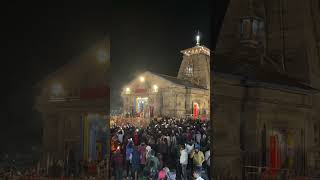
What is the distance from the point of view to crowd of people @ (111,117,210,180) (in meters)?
3.76

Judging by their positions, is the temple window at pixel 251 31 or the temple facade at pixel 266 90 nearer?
the temple facade at pixel 266 90

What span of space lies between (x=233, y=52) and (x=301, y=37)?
977 mm

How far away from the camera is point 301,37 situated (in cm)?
471

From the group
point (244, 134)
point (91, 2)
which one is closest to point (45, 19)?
point (91, 2)

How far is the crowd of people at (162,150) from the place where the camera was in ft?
12.3

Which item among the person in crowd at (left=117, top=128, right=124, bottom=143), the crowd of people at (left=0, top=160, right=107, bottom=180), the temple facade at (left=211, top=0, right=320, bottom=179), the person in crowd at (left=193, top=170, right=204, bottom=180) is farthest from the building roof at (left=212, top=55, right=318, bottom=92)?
the crowd of people at (left=0, top=160, right=107, bottom=180)

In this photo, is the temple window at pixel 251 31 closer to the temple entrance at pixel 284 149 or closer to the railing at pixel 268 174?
the temple entrance at pixel 284 149

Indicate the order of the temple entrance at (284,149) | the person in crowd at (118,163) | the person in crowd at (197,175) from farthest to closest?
the temple entrance at (284,149) → the person in crowd at (118,163) → the person in crowd at (197,175)

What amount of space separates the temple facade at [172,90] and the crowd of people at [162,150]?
12 cm

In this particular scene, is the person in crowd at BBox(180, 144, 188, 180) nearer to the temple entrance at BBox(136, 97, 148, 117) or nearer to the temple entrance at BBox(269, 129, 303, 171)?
the temple entrance at BBox(136, 97, 148, 117)

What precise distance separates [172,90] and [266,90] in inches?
43.7

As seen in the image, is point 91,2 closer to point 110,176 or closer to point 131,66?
point 131,66

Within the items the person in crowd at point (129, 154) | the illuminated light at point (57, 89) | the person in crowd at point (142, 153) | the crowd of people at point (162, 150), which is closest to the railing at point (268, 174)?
the crowd of people at point (162, 150)

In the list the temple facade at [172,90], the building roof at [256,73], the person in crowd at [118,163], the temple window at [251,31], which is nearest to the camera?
the temple facade at [172,90]
